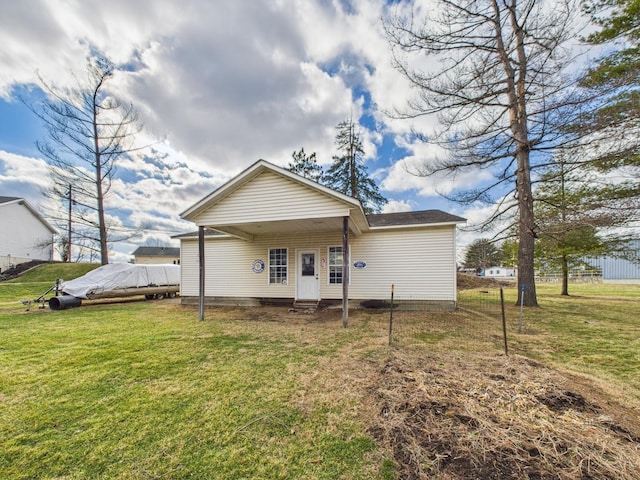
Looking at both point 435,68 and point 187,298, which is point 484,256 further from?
point 187,298

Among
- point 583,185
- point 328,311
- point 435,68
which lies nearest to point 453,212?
point 435,68

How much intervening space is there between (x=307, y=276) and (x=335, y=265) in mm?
1252

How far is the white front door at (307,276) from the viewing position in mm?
10266

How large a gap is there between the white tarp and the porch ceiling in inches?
245

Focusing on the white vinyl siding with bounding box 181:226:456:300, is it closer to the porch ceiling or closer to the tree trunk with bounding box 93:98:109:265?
the porch ceiling

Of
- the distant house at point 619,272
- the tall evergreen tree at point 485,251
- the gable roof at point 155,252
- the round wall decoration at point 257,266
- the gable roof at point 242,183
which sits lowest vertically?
the distant house at point 619,272

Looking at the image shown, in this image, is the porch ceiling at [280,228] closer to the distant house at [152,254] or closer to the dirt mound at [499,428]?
the dirt mound at [499,428]

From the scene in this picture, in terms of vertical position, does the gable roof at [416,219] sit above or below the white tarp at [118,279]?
above

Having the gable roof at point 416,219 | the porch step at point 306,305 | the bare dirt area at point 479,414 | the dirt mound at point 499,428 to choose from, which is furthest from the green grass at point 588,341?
the porch step at point 306,305

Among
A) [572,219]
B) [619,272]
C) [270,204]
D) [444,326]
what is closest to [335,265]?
[270,204]

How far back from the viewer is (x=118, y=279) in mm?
11703

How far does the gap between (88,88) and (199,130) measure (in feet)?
30.9

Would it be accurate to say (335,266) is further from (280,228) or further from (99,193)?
(99,193)

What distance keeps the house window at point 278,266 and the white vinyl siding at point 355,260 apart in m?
0.18
